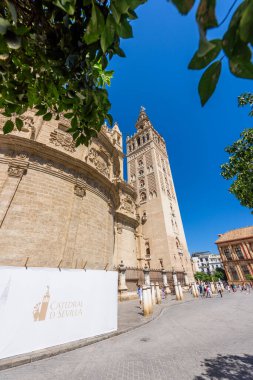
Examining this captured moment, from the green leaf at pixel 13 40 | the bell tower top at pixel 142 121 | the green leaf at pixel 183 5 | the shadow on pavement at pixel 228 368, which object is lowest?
the shadow on pavement at pixel 228 368

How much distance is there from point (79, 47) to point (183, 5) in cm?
136

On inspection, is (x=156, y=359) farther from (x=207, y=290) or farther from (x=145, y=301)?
(x=207, y=290)

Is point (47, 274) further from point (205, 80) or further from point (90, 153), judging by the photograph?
point (90, 153)

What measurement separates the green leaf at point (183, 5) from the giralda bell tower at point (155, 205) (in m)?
31.1

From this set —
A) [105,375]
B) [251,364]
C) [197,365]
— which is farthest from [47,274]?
[251,364]

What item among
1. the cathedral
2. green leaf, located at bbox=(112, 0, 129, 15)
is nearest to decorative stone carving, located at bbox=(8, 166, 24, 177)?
the cathedral

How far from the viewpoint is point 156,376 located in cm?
426

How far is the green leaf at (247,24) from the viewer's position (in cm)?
73

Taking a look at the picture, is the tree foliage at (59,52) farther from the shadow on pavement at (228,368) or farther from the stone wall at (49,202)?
the stone wall at (49,202)

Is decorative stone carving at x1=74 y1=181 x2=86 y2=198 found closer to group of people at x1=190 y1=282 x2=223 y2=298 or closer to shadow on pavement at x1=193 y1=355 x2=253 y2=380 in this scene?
shadow on pavement at x1=193 y1=355 x2=253 y2=380

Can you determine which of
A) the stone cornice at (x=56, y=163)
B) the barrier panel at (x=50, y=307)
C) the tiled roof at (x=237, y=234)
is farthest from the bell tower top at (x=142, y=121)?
the barrier panel at (x=50, y=307)

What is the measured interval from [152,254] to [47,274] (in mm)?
28845

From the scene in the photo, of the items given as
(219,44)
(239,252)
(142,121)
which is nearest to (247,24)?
(219,44)

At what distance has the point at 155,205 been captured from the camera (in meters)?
37.0
